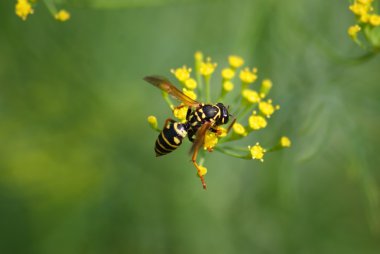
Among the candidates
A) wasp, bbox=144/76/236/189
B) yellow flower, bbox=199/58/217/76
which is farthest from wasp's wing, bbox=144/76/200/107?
yellow flower, bbox=199/58/217/76

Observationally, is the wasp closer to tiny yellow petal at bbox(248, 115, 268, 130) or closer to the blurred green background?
tiny yellow petal at bbox(248, 115, 268, 130)

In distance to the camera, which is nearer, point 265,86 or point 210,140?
point 210,140

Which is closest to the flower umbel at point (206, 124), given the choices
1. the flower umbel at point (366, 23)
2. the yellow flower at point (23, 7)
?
the flower umbel at point (366, 23)

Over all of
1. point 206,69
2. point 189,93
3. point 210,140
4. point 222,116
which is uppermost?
point 206,69

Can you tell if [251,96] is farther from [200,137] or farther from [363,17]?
[363,17]

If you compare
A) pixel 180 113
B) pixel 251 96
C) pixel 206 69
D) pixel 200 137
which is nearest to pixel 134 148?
pixel 180 113
